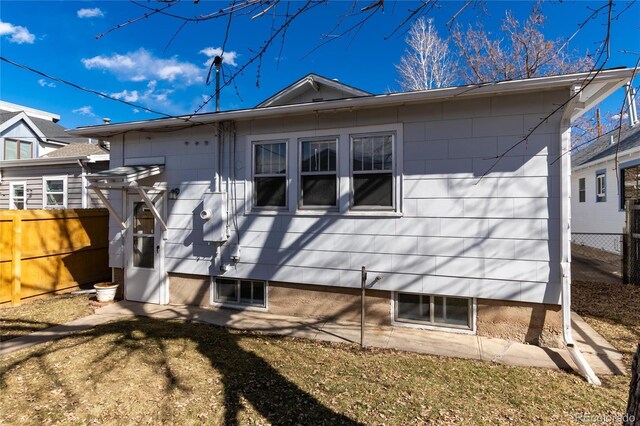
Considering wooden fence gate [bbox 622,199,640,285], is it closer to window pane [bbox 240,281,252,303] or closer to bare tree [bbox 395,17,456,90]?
window pane [bbox 240,281,252,303]

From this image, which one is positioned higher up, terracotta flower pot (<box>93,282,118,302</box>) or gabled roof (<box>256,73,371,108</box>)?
gabled roof (<box>256,73,371,108</box>)

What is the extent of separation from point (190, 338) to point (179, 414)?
1797 millimetres

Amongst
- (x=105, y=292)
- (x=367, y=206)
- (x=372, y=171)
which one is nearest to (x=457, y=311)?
(x=367, y=206)

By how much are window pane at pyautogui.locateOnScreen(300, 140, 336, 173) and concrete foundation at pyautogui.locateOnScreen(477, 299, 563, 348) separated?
9.71 feet

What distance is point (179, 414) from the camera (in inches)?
119

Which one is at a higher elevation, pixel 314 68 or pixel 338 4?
pixel 314 68

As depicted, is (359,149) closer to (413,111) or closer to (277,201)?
(413,111)

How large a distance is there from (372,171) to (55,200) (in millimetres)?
11344

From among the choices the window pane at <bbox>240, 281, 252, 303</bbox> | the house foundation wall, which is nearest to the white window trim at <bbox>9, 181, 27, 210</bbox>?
the house foundation wall

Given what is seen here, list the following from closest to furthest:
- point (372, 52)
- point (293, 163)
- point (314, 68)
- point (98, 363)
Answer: point (98, 363)
point (372, 52)
point (293, 163)
point (314, 68)

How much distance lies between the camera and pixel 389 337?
15.6ft

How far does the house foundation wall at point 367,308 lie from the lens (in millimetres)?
4414

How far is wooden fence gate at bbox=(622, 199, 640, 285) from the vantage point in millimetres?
7367

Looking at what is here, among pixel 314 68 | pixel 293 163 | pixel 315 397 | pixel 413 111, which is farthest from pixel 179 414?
pixel 314 68
